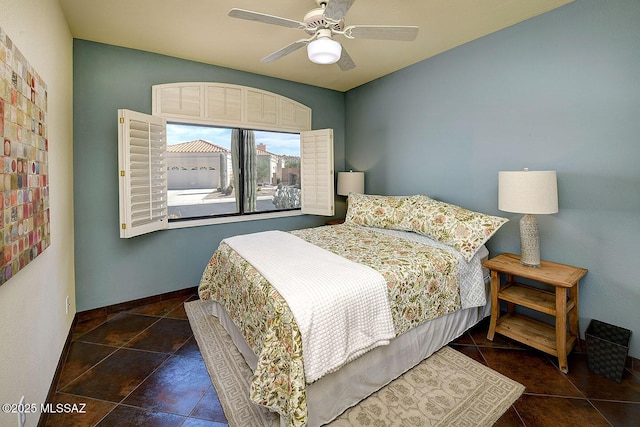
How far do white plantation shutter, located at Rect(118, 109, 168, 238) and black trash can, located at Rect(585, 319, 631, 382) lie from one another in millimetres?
3812

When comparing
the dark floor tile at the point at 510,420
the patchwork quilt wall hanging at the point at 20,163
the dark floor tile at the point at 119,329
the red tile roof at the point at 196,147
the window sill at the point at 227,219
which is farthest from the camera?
the red tile roof at the point at 196,147

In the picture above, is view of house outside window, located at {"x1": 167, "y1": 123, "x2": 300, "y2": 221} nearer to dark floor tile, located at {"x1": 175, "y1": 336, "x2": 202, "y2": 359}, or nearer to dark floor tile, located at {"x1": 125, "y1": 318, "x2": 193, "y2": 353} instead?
dark floor tile, located at {"x1": 125, "y1": 318, "x2": 193, "y2": 353}

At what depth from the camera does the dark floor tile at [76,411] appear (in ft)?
5.45

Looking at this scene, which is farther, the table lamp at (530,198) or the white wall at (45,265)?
the table lamp at (530,198)

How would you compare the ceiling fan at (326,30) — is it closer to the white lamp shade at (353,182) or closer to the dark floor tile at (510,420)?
the white lamp shade at (353,182)

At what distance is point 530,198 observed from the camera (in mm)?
2135

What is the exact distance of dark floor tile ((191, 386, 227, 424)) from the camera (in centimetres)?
170

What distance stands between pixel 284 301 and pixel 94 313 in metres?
2.51

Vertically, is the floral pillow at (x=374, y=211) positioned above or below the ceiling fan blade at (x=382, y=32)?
below

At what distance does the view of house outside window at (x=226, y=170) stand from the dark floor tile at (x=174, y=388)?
1782mm

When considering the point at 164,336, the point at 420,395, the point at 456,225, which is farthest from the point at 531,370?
the point at 164,336

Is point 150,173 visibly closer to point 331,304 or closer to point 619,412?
point 331,304

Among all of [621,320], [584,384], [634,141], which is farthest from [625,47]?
[584,384]

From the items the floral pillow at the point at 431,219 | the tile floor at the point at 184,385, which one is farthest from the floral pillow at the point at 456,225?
the tile floor at the point at 184,385
